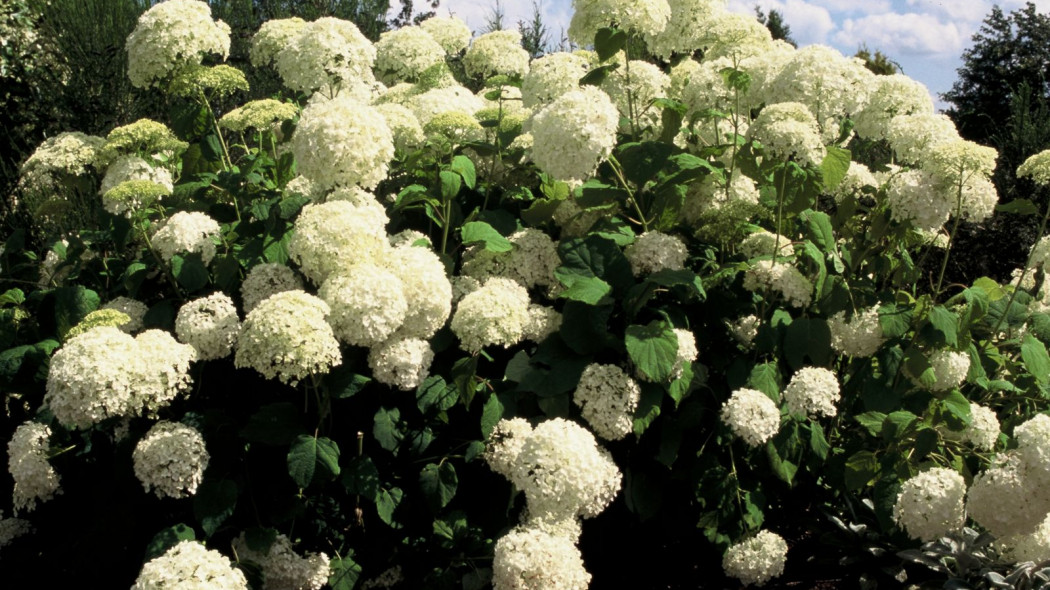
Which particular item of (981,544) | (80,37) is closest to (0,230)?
(80,37)

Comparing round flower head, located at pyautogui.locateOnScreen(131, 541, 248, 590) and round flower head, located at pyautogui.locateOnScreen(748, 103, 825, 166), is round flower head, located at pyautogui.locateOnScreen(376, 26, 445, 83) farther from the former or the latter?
round flower head, located at pyautogui.locateOnScreen(131, 541, 248, 590)

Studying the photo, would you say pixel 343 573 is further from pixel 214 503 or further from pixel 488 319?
pixel 488 319

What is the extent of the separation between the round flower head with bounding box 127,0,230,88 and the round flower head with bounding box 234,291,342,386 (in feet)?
5.53

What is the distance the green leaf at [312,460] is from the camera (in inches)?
115

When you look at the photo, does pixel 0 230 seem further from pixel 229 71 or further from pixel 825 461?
pixel 825 461

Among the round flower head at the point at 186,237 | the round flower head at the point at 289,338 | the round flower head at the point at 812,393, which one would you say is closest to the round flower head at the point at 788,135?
the round flower head at the point at 812,393

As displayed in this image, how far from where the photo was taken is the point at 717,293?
367 cm

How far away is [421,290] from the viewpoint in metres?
3.08

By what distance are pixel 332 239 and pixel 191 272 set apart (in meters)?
0.72

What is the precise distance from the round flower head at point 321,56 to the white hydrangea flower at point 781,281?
2.07 m

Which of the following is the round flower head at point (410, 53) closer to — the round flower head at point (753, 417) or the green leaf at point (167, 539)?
the round flower head at point (753, 417)

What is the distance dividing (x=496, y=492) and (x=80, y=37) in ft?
21.4

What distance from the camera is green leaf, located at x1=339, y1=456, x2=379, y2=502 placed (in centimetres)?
308

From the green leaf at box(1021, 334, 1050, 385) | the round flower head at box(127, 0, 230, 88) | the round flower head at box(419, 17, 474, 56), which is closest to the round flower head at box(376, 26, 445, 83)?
the round flower head at box(419, 17, 474, 56)
